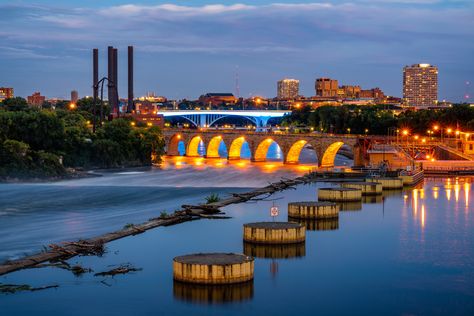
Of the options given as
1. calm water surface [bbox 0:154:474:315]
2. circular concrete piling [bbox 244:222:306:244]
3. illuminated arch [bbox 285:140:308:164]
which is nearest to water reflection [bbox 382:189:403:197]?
calm water surface [bbox 0:154:474:315]

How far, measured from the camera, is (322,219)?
171 ft

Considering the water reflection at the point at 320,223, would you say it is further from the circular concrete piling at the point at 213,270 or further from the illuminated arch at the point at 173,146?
the illuminated arch at the point at 173,146

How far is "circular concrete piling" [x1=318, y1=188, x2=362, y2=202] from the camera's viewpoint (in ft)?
206

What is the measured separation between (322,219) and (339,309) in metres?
21.4

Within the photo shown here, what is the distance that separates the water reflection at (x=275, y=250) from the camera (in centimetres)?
3997

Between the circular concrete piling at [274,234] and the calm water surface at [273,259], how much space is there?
0.76 m

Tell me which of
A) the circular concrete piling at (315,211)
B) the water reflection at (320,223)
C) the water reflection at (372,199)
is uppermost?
the circular concrete piling at (315,211)

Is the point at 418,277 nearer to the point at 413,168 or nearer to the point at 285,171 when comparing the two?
the point at 413,168

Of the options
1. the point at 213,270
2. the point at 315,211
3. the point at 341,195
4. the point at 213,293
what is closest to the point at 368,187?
the point at 341,195

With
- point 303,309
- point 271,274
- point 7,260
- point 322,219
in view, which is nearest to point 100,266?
point 7,260

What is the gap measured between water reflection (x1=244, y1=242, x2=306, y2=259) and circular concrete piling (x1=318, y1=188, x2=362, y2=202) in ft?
67.6

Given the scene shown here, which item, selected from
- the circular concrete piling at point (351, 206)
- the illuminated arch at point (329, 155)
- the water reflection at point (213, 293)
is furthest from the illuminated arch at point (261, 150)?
the water reflection at point (213, 293)

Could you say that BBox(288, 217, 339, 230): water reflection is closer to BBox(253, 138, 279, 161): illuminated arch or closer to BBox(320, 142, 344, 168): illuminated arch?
BBox(320, 142, 344, 168): illuminated arch

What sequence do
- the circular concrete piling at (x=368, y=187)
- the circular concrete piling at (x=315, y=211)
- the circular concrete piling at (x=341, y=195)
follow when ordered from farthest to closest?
the circular concrete piling at (x=368, y=187)
the circular concrete piling at (x=341, y=195)
the circular concrete piling at (x=315, y=211)
